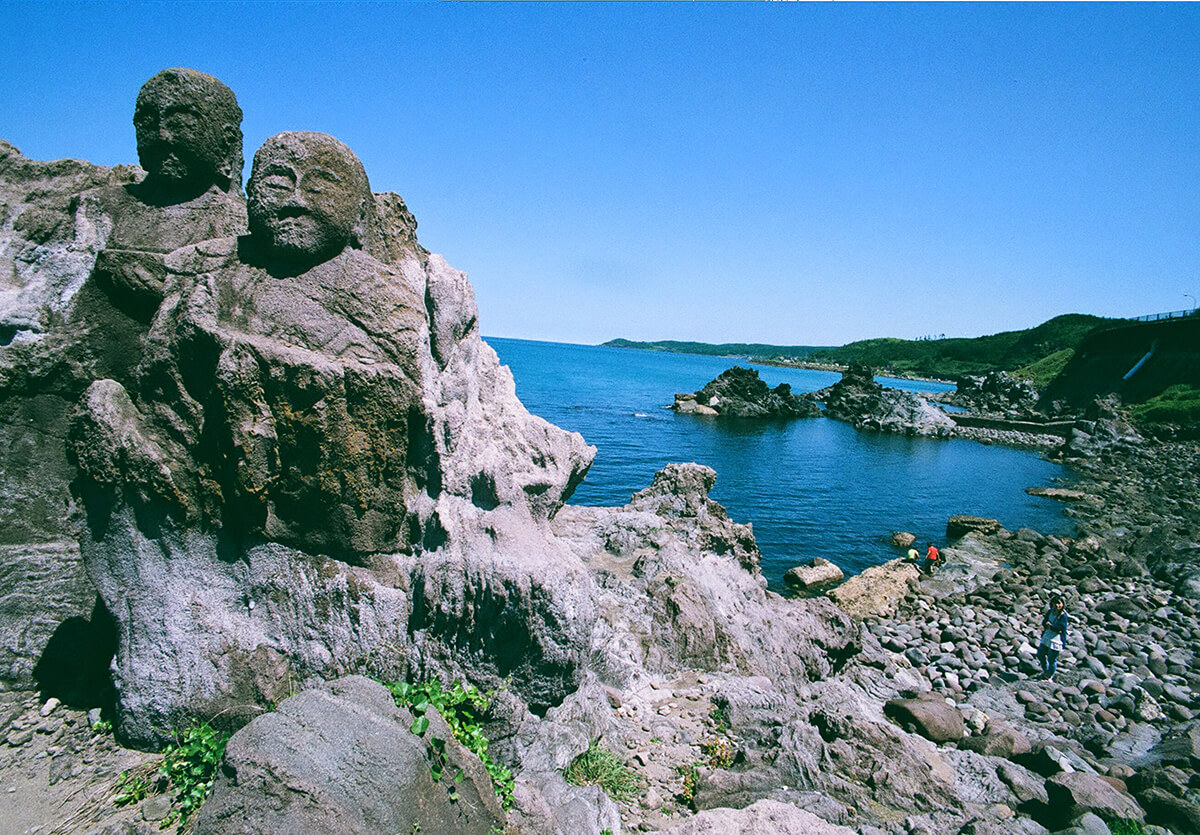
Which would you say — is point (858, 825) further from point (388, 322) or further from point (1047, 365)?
point (1047, 365)

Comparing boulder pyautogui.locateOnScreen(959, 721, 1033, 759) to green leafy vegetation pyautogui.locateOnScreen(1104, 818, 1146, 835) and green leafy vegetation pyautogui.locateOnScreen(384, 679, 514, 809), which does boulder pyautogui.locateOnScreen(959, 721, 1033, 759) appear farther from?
green leafy vegetation pyautogui.locateOnScreen(384, 679, 514, 809)

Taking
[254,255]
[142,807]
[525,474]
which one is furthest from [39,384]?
[525,474]

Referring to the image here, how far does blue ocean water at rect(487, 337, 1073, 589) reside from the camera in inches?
1414

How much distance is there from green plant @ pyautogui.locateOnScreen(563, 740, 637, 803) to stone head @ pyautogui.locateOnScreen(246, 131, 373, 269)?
292 inches

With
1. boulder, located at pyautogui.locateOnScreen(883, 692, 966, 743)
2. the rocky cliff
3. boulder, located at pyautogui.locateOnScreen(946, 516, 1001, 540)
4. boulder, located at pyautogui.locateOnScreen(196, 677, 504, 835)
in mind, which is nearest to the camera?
boulder, located at pyautogui.locateOnScreen(196, 677, 504, 835)

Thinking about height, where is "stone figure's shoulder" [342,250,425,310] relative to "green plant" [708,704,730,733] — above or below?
above

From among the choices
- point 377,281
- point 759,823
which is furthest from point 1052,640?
point 377,281

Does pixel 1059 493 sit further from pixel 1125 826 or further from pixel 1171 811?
pixel 1125 826

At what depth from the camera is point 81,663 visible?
8086 mm

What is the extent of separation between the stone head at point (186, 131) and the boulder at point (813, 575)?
2494 cm

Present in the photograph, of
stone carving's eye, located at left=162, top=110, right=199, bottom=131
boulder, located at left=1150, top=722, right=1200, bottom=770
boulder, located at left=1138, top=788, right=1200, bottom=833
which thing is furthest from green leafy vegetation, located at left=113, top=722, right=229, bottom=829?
boulder, located at left=1150, top=722, right=1200, bottom=770

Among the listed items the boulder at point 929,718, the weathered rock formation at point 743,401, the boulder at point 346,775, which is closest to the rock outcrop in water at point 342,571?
the boulder at point 346,775

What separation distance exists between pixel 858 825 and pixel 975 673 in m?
13.7

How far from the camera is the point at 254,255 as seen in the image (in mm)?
7895
